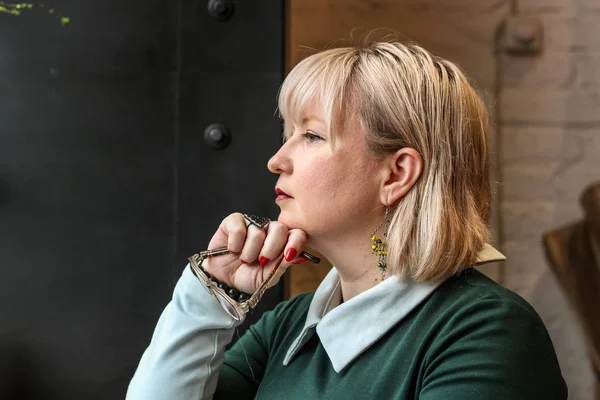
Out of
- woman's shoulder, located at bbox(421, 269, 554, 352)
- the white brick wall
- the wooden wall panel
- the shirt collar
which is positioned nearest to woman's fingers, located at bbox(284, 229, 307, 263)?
the shirt collar

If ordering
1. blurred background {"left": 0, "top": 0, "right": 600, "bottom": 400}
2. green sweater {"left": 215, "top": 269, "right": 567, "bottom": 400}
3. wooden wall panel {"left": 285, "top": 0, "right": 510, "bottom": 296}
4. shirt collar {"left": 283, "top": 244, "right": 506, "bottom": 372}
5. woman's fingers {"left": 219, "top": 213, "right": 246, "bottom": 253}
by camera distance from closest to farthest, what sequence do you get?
green sweater {"left": 215, "top": 269, "right": 567, "bottom": 400} → shirt collar {"left": 283, "top": 244, "right": 506, "bottom": 372} → woman's fingers {"left": 219, "top": 213, "right": 246, "bottom": 253} → blurred background {"left": 0, "top": 0, "right": 600, "bottom": 400} → wooden wall panel {"left": 285, "top": 0, "right": 510, "bottom": 296}

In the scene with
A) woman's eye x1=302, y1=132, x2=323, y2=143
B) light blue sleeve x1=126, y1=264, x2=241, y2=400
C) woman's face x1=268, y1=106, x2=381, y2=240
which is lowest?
light blue sleeve x1=126, y1=264, x2=241, y2=400

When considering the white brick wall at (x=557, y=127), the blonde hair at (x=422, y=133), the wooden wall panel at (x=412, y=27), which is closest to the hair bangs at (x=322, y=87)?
the blonde hair at (x=422, y=133)

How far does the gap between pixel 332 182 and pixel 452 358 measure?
0.31 m

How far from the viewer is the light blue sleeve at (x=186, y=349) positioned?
1.06 meters

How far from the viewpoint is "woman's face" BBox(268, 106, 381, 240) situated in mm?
980

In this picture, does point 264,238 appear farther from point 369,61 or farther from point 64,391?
point 64,391

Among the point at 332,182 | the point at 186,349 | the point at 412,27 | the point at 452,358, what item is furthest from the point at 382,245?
the point at 412,27

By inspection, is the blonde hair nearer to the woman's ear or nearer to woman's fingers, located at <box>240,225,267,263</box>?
the woman's ear

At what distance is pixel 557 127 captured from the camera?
1599 millimetres

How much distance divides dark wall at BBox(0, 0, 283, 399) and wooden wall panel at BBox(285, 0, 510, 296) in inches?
12.1

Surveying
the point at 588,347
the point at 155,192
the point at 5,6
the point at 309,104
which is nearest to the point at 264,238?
the point at 309,104

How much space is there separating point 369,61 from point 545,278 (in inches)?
34.6

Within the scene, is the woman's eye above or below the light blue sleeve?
above
